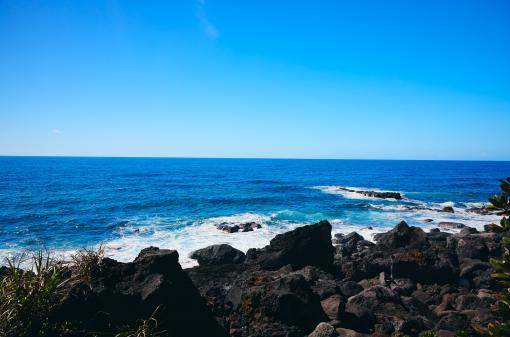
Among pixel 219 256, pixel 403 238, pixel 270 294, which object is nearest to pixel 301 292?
pixel 270 294

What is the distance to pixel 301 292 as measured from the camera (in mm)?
9914

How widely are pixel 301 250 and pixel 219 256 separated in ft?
19.2

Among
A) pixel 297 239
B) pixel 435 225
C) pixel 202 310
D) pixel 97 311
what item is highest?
pixel 97 311

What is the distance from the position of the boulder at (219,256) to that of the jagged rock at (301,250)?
8.65 feet

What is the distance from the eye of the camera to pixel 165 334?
229 inches

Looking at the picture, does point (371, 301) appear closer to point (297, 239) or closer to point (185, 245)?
point (297, 239)

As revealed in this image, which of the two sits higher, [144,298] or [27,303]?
[27,303]

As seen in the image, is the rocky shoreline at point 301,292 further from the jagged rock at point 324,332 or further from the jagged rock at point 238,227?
the jagged rock at point 238,227

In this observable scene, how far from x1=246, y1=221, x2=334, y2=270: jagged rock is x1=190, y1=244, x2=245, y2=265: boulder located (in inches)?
104

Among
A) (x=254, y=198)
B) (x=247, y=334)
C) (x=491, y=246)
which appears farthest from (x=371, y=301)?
(x=254, y=198)

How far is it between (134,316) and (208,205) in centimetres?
4115

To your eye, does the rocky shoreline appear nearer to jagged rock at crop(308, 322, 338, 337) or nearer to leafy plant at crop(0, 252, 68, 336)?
jagged rock at crop(308, 322, 338, 337)

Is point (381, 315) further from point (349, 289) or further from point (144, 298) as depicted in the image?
point (144, 298)

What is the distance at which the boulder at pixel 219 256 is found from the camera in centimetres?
2162
